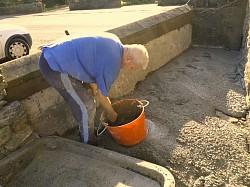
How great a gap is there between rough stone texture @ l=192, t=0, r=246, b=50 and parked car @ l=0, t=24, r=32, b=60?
4.86 meters

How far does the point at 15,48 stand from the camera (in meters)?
5.04

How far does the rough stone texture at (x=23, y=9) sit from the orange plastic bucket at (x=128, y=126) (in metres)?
13.1

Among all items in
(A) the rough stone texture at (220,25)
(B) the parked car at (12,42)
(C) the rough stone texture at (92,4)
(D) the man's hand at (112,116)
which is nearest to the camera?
(D) the man's hand at (112,116)

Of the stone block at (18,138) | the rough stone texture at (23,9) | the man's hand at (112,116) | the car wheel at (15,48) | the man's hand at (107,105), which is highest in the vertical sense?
the rough stone texture at (23,9)

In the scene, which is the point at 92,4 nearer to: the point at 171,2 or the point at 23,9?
the point at 23,9

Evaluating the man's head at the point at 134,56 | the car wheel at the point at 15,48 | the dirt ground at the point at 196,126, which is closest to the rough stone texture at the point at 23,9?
the car wheel at the point at 15,48

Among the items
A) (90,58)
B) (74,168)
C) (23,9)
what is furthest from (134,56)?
(23,9)

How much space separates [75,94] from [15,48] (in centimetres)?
232

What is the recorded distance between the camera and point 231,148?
3848mm

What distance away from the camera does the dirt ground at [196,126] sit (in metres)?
3.51

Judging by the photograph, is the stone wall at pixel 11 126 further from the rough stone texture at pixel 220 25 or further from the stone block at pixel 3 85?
the rough stone texture at pixel 220 25

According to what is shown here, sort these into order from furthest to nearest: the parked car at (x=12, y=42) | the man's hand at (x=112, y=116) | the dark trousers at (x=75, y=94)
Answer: the parked car at (x=12, y=42) → the man's hand at (x=112, y=116) → the dark trousers at (x=75, y=94)

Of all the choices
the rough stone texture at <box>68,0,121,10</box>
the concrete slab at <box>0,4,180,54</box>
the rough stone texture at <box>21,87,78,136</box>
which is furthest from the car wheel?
the rough stone texture at <box>68,0,121,10</box>

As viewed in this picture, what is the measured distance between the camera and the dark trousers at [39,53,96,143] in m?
3.33
